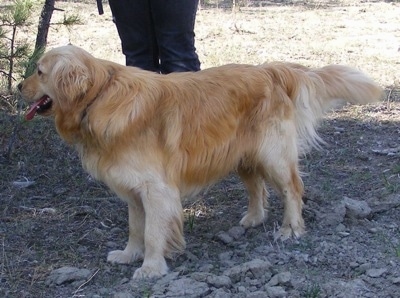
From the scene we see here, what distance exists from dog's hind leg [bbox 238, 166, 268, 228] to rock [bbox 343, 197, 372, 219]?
562mm

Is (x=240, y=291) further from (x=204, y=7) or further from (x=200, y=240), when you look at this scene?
(x=204, y=7)

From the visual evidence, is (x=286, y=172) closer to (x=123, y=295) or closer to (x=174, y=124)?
(x=174, y=124)

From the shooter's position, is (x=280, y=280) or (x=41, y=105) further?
(x=41, y=105)

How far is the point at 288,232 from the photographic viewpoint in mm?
4719

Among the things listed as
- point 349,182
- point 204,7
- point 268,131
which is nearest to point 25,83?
point 268,131

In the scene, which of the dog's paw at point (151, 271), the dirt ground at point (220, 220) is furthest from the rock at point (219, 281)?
the dog's paw at point (151, 271)

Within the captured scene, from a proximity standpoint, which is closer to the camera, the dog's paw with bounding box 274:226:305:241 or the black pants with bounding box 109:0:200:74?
the dog's paw with bounding box 274:226:305:241

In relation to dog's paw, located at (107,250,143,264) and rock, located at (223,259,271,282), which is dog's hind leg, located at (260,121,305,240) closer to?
rock, located at (223,259,271,282)

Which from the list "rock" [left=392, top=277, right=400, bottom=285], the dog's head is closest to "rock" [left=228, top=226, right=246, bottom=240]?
"rock" [left=392, top=277, right=400, bottom=285]

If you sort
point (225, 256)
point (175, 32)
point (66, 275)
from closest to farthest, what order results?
point (66, 275) < point (225, 256) < point (175, 32)

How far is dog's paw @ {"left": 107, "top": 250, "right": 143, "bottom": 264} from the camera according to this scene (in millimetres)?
4434

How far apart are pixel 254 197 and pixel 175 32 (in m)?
1.32

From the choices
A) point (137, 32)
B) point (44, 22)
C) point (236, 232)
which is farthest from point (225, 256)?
point (44, 22)

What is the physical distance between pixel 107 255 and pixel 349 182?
2.10 metres
